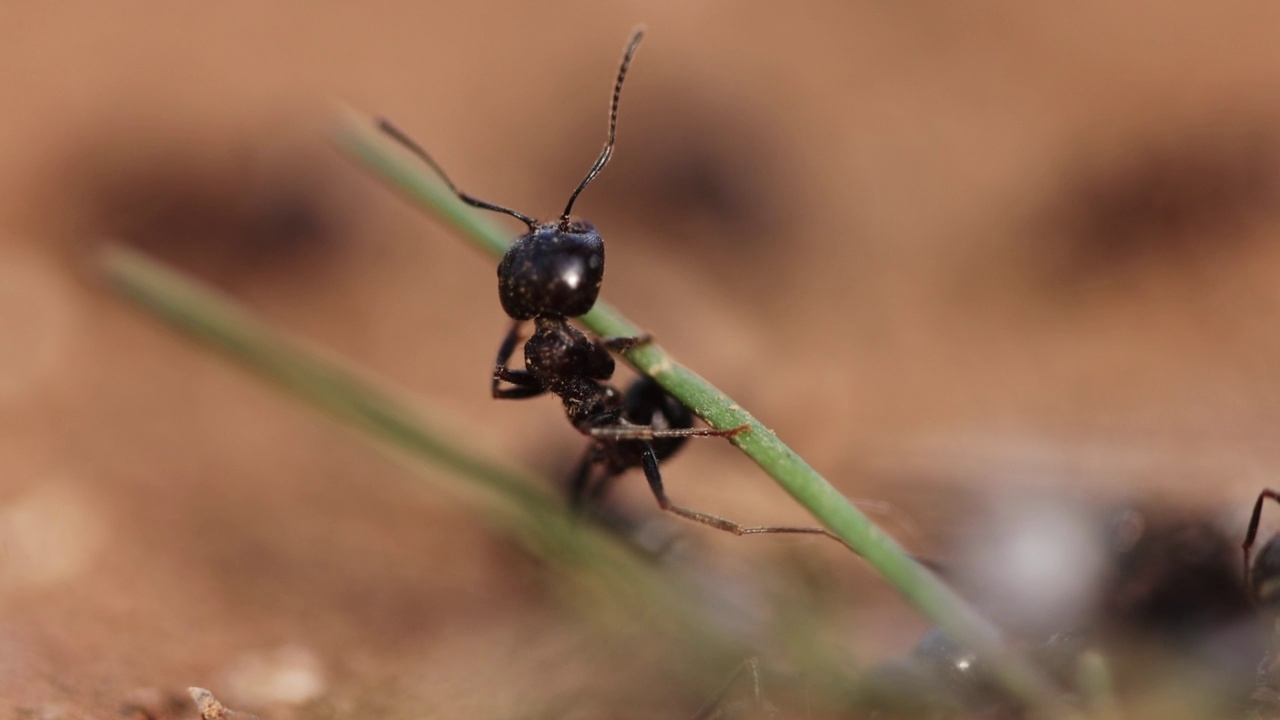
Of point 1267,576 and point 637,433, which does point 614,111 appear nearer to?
point 637,433

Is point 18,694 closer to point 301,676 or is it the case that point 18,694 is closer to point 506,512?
point 301,676

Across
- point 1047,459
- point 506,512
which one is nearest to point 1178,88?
point 1047,459

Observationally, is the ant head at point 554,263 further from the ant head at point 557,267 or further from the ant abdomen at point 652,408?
the ant abdomen at point 652,408

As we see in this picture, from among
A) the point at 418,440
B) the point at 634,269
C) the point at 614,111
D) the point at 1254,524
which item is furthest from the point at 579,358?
the point at 634,269

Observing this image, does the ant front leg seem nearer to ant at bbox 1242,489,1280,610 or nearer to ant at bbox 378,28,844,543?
ant at bbox 378,28,844,543

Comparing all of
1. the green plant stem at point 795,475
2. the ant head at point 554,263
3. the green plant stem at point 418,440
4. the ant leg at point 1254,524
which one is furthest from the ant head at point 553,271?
the ant leg at point 1254,524

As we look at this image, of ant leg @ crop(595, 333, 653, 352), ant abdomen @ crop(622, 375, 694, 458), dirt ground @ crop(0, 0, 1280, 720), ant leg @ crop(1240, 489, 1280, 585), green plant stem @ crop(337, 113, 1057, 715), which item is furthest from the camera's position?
dirt ground @ crop(0, 0, 1280, 720)

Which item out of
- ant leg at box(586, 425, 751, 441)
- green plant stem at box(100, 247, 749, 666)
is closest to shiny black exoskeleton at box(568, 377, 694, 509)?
ant leg at box(586, 425, 751, 441)
